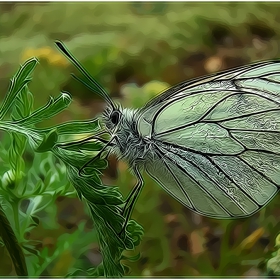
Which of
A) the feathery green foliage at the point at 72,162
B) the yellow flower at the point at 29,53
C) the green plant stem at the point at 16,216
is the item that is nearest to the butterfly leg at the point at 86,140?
the feathery green foliage at the point at 72,162

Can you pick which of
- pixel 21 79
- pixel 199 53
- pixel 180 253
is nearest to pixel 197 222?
pixel 180 253

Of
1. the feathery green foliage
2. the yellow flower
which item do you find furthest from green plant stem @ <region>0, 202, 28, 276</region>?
the yellow flower

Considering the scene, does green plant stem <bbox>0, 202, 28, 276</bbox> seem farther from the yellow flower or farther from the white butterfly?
the yellow flower

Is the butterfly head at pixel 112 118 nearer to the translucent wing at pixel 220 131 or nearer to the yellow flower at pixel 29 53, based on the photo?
the translucent wing at pixel 220 131

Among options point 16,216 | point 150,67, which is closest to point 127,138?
point 16,216

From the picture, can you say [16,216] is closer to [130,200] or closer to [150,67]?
[130,200]
